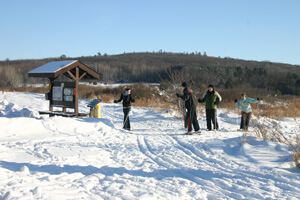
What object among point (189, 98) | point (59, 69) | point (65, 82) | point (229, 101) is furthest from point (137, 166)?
point (229, 101)

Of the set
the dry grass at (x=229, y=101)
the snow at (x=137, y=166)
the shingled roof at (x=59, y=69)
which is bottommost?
the snow at (x=137, y=166)

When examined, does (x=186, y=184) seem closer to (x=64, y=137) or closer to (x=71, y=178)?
(x=71, y=178)

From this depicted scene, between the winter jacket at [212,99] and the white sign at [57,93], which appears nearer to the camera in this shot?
the winter jacket at [212,99]

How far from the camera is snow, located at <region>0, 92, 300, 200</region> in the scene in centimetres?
420

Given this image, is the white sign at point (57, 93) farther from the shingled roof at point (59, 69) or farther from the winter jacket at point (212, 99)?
the winter jacket at point (212, 99)

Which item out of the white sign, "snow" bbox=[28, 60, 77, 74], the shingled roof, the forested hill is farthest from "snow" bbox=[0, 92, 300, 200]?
the forested hill

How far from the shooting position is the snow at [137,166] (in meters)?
4.20

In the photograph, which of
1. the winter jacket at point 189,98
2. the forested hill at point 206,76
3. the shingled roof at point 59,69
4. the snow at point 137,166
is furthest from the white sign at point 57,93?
the winter jacket at point 189,98

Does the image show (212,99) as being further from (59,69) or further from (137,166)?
(59,69)

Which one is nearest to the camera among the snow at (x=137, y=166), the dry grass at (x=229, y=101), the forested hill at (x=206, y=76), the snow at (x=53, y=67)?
the snow at (x=137, y=166)

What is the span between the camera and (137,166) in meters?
5.75

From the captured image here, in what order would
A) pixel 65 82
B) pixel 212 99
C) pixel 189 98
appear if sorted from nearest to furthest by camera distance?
1. pixel 189 98
2. pixel 212 99
3. pixel 65 82

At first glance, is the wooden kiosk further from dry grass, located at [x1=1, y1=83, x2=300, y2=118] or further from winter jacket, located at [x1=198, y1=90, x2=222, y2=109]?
winter jacket, located at [x1=198, y1=90, x2=222, y2=109]

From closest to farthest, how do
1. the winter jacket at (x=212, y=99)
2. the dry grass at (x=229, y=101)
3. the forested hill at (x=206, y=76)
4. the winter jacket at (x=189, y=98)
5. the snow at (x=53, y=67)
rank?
the winter jacket at (x=189, y=98) → the winter jacket at (x=212, y=99) → the snow at (x=53, y=67) → the dry grass at (x=229, y=101) → the forested hill at (x=206, y=76)
